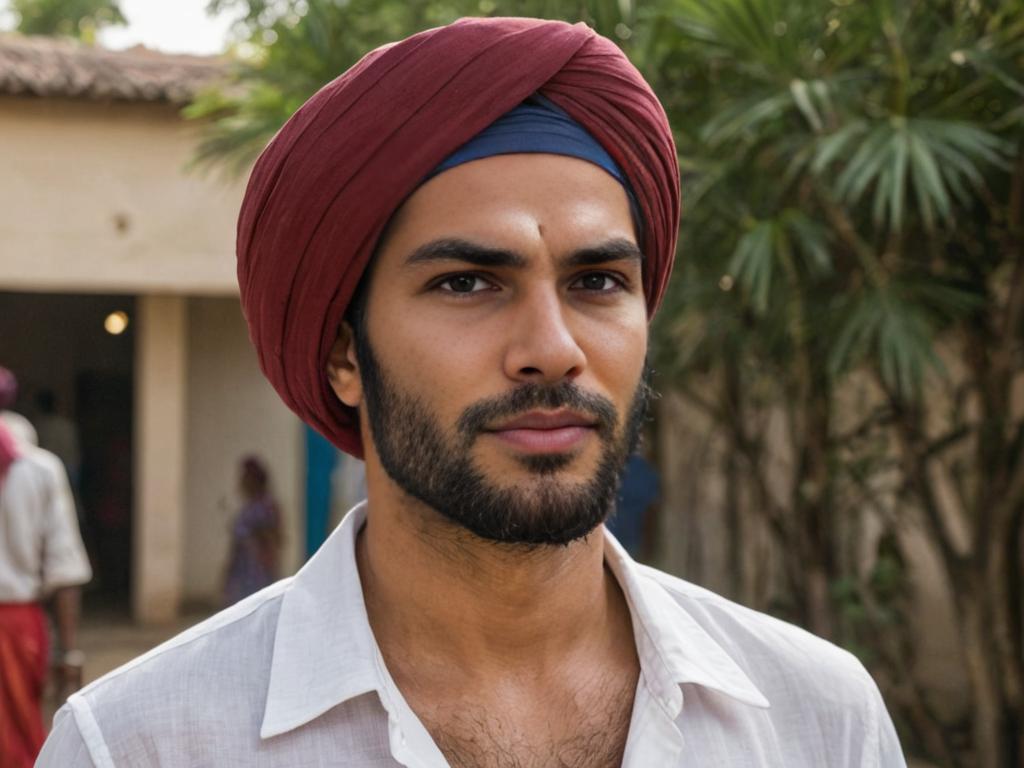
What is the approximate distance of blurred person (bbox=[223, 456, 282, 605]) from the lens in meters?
8.66

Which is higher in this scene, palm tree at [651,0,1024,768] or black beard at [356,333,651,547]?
black beard at [356,333,651,547]

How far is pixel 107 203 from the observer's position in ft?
34.0

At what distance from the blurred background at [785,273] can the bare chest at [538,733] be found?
265cm

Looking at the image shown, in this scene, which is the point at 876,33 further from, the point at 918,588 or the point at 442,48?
the point at 918,588

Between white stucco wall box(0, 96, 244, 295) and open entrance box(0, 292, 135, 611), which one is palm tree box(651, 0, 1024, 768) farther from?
open entrance box(0, 292, 135, 611)

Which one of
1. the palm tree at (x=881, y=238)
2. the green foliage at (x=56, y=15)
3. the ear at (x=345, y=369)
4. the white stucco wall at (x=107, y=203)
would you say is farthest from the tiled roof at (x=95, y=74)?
the green foliage at (x=56, y=15)

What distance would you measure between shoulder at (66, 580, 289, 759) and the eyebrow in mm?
541

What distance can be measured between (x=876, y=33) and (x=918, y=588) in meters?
4.02

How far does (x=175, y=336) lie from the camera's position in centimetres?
1073

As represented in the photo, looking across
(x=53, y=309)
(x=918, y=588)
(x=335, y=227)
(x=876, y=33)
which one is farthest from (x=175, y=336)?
(x=335, y=227)

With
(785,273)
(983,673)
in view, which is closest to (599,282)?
(785,273)

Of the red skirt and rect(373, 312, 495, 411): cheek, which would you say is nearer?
rect(373, 312, 495, 411): cheek

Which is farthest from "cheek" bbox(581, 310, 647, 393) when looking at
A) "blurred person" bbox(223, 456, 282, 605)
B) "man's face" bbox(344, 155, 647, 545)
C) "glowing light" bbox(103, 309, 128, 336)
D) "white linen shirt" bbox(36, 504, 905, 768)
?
"glowing light" bbox(103, 309, 128, 336)

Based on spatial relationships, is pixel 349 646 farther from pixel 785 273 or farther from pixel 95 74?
pixel 95 74
